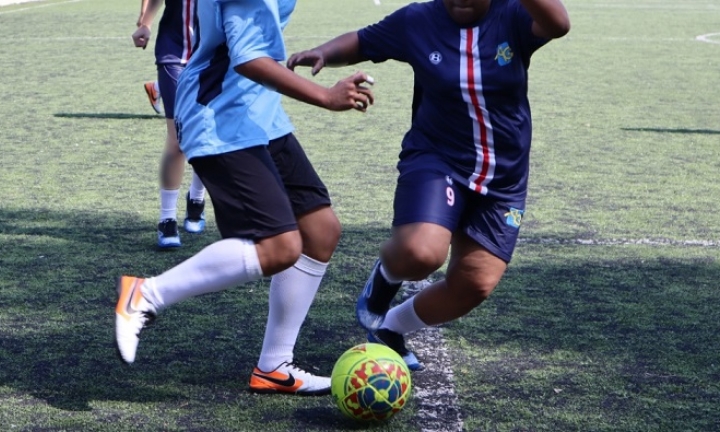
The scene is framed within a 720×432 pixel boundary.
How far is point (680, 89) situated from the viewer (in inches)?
562

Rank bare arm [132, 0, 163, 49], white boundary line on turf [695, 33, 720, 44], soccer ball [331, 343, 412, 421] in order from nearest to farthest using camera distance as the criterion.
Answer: soccer ball [331, 343, 412, 421]
bare arm [132, 0, 163, 49]
white boundary line on turf [695, 33, 720, 44]

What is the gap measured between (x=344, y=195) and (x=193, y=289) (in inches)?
161

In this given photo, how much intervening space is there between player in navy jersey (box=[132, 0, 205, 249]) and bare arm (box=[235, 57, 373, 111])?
9.44 feet

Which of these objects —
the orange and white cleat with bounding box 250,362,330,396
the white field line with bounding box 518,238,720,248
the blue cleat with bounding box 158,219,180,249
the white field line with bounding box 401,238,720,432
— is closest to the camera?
the white field line with bounding box 401,238,720,432

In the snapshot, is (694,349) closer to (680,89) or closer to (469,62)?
(469,62)

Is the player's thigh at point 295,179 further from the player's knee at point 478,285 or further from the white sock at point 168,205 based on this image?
the white sock at point 168,205

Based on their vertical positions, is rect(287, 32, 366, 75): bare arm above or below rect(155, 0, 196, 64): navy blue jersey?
above

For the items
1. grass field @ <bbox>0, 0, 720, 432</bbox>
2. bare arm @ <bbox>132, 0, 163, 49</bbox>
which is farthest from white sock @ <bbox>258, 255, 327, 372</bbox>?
bare arm @ <bbox>132, 0, 163, 49</bbox>

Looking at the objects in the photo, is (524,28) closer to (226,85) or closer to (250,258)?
(226,85)

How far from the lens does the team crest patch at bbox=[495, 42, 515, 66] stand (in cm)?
432

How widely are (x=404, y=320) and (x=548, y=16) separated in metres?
1.33

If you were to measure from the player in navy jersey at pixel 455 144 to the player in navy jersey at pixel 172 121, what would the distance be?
2328mm

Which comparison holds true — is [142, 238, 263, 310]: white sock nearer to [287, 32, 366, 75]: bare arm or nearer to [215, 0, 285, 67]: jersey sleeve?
[215, 0, 285, 67]: jersey sleeve

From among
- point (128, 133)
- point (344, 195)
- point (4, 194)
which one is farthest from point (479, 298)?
point (128, 133)
